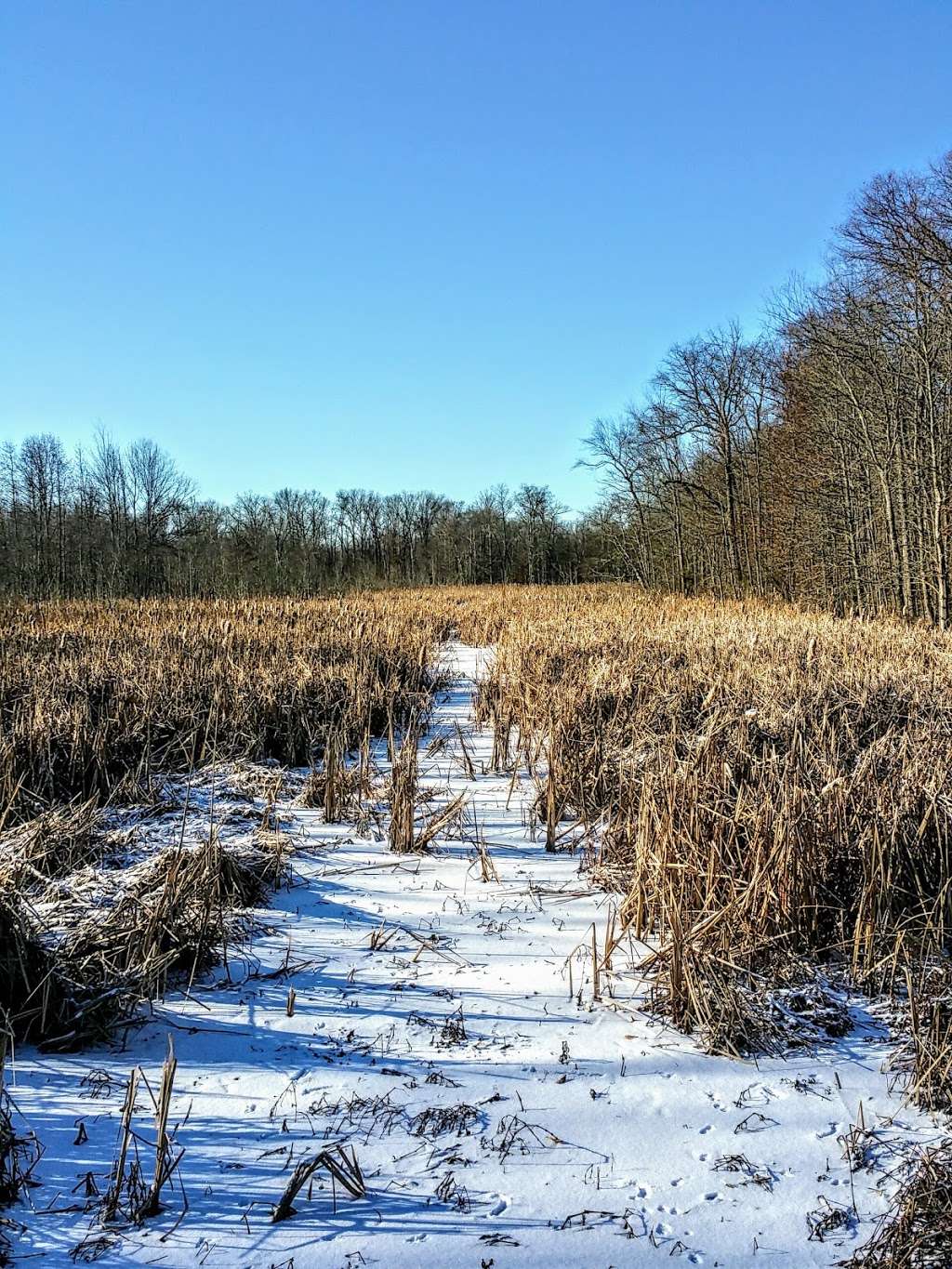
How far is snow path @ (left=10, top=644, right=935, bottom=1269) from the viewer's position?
1616 millimetres

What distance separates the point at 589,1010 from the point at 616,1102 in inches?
18.1

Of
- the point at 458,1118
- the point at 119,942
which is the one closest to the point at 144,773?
the point at 119,942

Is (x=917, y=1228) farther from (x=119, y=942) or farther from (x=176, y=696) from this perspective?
(x=176, y=696)

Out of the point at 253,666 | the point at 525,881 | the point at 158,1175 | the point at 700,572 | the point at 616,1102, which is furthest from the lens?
the point at 700,572

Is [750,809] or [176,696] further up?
[176,696]

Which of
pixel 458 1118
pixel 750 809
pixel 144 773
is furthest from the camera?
pixel 144 773

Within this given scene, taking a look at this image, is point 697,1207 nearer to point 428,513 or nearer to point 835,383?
point 835,383

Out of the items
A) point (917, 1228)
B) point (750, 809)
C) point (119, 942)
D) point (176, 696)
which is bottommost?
point (917, 1228)

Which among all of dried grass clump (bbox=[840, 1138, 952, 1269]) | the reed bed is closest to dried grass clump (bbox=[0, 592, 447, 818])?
the reed bed

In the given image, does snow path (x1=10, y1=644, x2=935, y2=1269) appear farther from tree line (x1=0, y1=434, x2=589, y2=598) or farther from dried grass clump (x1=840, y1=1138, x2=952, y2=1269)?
tree line (x1=0, y1=434, x2=589, y2=598)

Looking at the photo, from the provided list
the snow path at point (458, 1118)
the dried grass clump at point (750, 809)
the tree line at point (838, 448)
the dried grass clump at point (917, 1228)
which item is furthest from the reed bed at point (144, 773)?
the tree line at point (838, 448)

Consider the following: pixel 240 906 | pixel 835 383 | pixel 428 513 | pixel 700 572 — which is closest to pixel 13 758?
pixel 240 906

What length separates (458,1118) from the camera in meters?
1.99

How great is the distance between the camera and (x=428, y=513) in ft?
210
